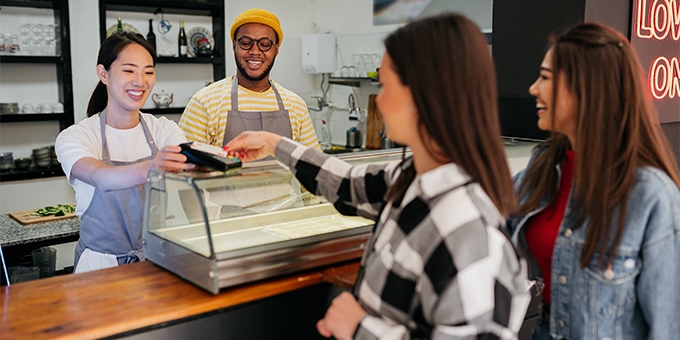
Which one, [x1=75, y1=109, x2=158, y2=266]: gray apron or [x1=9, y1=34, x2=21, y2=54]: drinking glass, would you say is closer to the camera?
[x1=75, y1=109, x2=158, y2=266]: gray apron

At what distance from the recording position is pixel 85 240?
2412 millimetres

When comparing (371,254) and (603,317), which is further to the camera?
(603,317)

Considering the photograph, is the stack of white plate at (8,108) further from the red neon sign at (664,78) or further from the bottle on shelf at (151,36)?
the red neon sign at (664,78)

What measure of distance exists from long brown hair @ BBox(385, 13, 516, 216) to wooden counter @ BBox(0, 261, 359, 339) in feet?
2.39

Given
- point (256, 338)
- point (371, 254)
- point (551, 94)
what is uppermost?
point (551, 94)

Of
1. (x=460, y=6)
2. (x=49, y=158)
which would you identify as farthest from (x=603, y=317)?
(x=49, y=158)

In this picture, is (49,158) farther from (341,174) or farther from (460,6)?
(341,174)

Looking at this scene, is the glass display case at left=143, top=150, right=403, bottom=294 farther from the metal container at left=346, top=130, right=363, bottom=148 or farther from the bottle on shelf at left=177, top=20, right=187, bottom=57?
the bottle on shelf at left=177, top=20, right=187, bottom=57

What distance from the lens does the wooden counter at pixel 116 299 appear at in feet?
4.95

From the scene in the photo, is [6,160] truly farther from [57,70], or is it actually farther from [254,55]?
[254,55]

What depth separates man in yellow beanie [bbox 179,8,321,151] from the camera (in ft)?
9.93

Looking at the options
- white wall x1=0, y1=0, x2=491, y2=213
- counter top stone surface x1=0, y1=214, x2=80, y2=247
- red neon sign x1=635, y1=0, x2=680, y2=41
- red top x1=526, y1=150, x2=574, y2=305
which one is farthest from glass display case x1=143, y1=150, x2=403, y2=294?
white wall x1=0, y1=0, x2=491, y2=213

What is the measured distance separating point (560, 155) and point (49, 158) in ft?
16.0

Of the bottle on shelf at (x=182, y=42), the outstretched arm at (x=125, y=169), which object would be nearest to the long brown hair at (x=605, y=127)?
the outstretched arm at (x=125, y=169)
